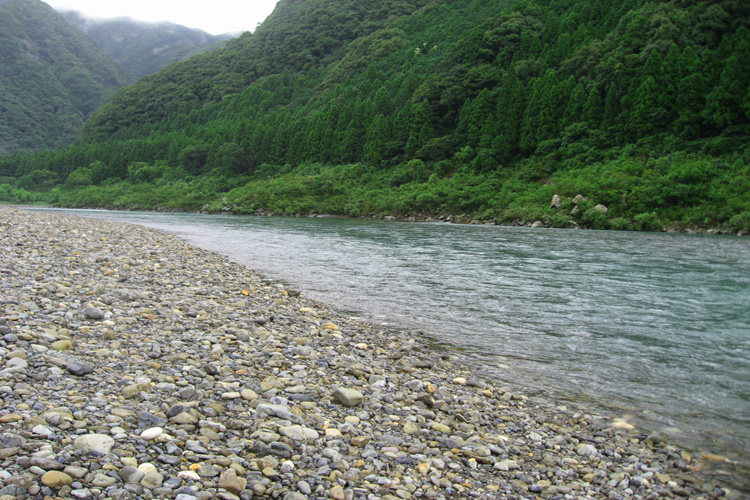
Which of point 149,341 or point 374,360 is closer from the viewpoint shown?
point 149,341

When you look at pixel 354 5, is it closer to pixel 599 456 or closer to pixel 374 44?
pixel 374 44

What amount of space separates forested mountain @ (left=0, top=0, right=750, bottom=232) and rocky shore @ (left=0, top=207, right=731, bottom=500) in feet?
110

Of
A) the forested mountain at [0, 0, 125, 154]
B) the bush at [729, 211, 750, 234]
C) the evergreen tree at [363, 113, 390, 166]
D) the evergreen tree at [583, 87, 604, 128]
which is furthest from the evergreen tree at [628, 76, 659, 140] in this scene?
the forested mountain at [0, 0, 125, 154]

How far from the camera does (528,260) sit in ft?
59.8

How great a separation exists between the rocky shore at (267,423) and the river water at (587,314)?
2.68 feet

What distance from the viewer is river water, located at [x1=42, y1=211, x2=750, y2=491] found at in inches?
230

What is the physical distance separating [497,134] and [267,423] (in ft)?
195

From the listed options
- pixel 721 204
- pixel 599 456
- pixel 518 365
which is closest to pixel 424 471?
pixel 599 456

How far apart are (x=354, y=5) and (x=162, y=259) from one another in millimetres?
158305

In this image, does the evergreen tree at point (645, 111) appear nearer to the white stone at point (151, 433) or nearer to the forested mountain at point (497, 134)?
the forested mountain at point (497, 134)

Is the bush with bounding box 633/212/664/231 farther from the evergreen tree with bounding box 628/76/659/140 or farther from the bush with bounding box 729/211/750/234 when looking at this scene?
the evergreen tree with bounding box 628/76/659/140

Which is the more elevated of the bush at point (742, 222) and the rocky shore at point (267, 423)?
the bush at point (742, 222)

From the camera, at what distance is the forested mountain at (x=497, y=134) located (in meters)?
39.7

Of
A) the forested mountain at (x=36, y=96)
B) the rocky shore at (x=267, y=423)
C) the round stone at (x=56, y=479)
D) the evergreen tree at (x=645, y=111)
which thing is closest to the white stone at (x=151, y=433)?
the rocky shore at (x=267, y=423)
